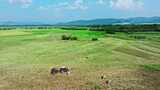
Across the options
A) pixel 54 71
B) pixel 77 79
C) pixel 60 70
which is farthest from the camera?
pixel 60 70

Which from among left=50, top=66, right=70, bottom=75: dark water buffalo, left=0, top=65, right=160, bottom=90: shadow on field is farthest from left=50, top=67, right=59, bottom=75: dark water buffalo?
left=0, top=65, right=160, bottom=90: shadow on field

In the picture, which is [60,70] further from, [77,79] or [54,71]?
[77,79]

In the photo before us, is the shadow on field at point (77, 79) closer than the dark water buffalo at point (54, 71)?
Yes

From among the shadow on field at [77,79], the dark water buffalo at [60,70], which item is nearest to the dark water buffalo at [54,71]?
the dark water buffalo at [60,70]

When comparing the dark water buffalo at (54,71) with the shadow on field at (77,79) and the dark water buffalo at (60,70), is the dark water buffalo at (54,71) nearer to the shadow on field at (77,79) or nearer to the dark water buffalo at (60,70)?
the dark water buffalo at (60,70)

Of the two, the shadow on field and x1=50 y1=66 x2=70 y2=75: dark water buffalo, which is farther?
x1=50 y1=66 x2=70 y2=75: dark water buffalo

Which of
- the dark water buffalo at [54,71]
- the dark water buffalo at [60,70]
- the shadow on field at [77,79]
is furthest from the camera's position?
the dark water buffalo at [54,71]

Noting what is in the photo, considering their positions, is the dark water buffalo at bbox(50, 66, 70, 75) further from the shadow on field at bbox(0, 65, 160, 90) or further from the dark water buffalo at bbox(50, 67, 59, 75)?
the shadow on field at bbox(0, 65, 160, 90)

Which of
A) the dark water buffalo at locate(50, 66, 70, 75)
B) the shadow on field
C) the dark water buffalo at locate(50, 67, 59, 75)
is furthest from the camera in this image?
the dark water buffalo at locate(50, 67, 59, 75)

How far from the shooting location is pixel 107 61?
131ft

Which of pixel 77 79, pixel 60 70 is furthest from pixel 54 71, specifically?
pixel 77 79

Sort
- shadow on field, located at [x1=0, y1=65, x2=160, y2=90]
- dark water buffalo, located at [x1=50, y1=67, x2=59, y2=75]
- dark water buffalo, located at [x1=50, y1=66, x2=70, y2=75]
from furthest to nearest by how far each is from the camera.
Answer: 1. dark water buffalo, located at [x1=50, y1=67, x2=59, y2=75]
2. dark water buffalo, located at [x1=50, y1=66, x2=70, y2=75]
3. shadow on field, located at [x1=0, y1=65, x2=160, y2=90]

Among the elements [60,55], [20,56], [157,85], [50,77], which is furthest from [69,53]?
[157,85]

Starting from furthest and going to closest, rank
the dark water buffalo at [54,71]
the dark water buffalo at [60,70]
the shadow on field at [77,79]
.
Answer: the dark water buffalo at [54,71], the dark water buffalo at [60,70], the shadow on field at [77,79]
